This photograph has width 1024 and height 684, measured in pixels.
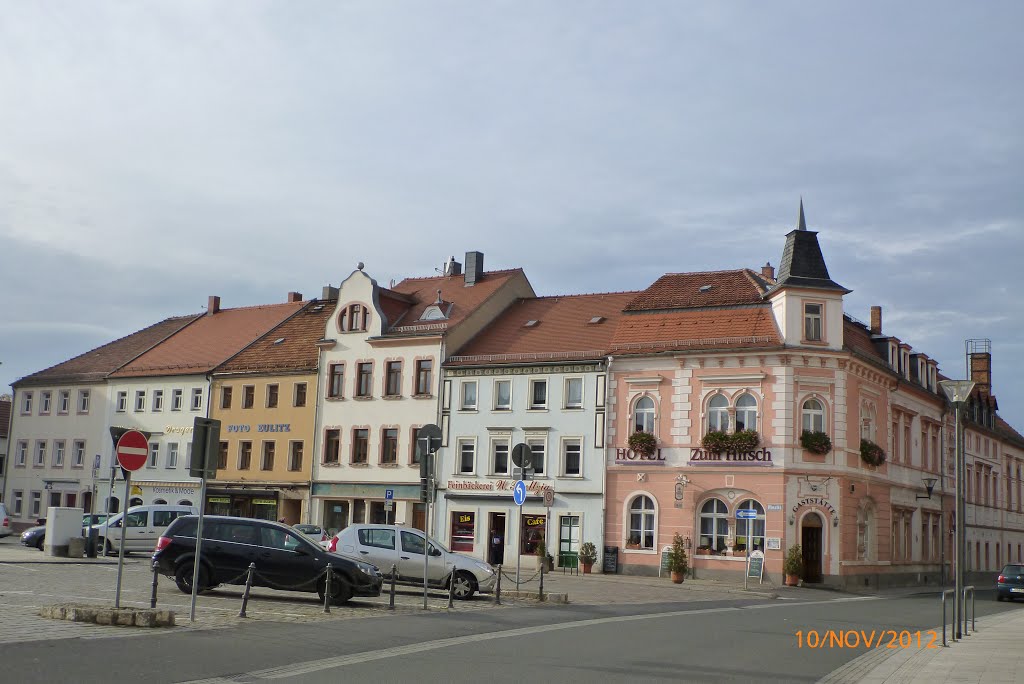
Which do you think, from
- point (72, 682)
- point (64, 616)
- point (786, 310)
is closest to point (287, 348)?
point (786, 310)

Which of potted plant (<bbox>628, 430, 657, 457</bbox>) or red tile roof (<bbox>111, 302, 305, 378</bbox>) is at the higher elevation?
red tile roof (<bbox>111, 302, 305, 378</bbox>)

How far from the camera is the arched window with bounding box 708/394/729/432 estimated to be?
44.1 m

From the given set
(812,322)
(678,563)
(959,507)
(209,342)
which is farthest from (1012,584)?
(209,342)

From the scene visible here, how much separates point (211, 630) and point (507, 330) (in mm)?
36401

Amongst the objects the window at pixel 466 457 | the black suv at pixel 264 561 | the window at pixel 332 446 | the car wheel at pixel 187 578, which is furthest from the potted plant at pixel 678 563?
the car wheel at pixel 187 578

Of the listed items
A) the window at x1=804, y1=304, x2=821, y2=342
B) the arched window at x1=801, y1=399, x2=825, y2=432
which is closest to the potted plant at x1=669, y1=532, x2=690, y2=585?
the arched window at x1=801, y1=399, x2=825, y2=432

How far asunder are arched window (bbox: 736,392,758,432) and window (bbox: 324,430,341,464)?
2042cm

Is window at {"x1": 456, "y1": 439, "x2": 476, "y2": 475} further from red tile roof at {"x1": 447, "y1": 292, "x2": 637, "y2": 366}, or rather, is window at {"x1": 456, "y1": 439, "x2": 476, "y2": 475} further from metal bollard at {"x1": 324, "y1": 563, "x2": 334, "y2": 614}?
metal bollard at {"x1": 324, "y1": 563, "x2": 334, "y2": 614}

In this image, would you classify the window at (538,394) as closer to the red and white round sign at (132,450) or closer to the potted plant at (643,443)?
the potted plant at (643,443)

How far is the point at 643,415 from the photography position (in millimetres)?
46125

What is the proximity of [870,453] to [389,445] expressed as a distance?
21703 millimetres

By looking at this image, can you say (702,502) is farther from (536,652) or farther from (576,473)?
(536,652)

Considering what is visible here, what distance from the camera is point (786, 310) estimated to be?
1703 inches

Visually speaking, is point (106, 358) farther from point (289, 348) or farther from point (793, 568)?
point (793, 568)
